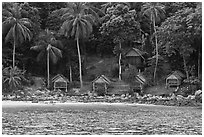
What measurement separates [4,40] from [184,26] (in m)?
14.9

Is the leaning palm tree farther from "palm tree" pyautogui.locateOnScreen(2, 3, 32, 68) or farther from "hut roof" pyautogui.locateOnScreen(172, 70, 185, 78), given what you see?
"hut roof" pyautogui.locateOnScreen(172, 70, 185, 78)

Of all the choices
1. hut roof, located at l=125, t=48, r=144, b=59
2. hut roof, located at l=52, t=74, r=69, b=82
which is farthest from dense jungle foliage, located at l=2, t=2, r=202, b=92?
hut roof, located at l=52, t=74, r=69, b=82

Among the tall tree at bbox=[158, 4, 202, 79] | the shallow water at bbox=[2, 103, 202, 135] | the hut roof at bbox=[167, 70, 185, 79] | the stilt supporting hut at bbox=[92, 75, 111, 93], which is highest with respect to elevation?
the tall tree at bbox=[158, 4, 202, 79]

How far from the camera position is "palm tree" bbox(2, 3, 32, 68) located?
32.1 meters

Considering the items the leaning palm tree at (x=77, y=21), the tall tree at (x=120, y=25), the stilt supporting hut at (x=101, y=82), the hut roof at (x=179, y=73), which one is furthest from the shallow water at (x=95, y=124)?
the tall tree at (x=120, y=25)

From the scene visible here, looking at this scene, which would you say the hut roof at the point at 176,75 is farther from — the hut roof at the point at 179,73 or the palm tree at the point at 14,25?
the palm tree at the point at 14,25

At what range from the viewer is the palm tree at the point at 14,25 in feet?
105

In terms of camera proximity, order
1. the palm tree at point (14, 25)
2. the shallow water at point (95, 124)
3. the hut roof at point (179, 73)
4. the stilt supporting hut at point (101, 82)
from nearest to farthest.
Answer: the shallow water at point (95, 124) → the palm tree at point (14, 25) → the stilt supporting hut at point (101, 82) → the hut roof at point (179, 73)

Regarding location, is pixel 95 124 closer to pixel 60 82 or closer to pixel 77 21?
pixel 77 21

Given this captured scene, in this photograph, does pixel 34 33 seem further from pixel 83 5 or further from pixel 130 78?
pixel 130 78

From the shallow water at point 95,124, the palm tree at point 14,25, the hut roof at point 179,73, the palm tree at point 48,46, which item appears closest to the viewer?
the shallow water at point 95,124

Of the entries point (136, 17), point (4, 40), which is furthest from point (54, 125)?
point (136, 17)

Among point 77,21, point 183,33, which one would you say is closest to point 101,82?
point 77,21

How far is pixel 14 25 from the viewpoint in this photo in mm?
32219
